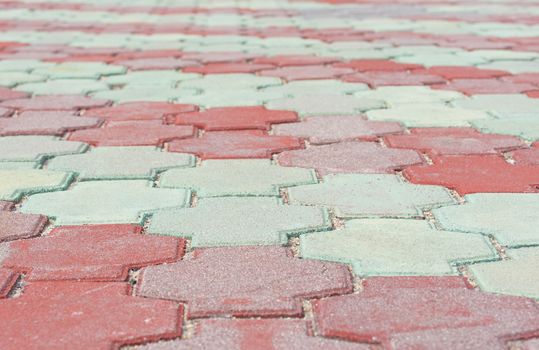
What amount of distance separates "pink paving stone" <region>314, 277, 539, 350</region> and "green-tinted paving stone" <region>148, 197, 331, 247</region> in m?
0.30

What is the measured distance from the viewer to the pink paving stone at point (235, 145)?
2.35 meters

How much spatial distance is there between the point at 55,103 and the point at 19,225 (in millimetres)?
1411

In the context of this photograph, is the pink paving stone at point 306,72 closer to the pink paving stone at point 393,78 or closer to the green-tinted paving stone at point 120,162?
the pink paving stone at point 393,78

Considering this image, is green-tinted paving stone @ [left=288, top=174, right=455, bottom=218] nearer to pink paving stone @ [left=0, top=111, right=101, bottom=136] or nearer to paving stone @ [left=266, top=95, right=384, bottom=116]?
paving stone @ [left=266, top=95, right=384, bottom=116]

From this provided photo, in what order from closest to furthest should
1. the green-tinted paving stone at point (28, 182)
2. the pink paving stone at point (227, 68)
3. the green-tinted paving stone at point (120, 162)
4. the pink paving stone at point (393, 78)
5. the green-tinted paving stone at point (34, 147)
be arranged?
the green-tinted paving stone at point (28, 182) → the green-tinted paving stone at point (120, 162) → the green-tinted paving stone at point (34, 147) → the pink paving stone at point (393, 78) → the pink paving stone at point (227, 68)

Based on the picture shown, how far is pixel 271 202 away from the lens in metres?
1.91

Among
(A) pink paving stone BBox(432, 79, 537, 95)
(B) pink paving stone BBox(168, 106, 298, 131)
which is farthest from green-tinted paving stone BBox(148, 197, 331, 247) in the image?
(A) pink paving stone BBox(432, 79, 537, 95)

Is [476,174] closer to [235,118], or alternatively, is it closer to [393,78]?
[235,118]

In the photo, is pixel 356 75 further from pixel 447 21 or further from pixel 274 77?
pixel 447 21

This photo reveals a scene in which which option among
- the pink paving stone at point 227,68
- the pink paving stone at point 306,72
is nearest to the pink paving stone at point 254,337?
the pink paving stone at point 306,72

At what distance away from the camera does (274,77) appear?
11.9 ft

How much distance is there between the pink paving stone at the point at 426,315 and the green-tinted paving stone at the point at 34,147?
1.20m

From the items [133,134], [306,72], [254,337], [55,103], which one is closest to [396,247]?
[254,337]

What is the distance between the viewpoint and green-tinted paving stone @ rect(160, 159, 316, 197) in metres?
2.00
